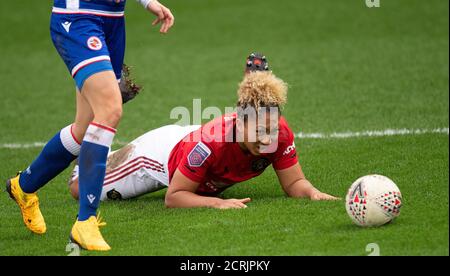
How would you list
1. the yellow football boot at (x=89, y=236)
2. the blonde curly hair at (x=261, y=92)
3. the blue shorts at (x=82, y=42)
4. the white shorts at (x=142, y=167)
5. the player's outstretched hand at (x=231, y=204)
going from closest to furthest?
the yellow football boot at (x=89, y=236) < the blue shorts at (x=82, y=42) < the blonde curly hair at (x=261, y=92) < the player's outstretched hand at (x=231, y=204) < the white shorts at (x=142, y=167)

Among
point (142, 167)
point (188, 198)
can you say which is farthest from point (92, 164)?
Result: point (142, 167)

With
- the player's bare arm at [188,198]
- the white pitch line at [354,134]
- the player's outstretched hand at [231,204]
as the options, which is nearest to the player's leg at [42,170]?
the player's bare arm at [188,198]

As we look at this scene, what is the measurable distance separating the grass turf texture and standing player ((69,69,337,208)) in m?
0.18

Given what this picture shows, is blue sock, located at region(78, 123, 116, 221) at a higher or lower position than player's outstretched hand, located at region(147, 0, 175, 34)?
lower

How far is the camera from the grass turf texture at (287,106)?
5.96 m

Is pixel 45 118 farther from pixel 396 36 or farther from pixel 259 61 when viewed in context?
pixel 396 36

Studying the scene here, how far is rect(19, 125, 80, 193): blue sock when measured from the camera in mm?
6449

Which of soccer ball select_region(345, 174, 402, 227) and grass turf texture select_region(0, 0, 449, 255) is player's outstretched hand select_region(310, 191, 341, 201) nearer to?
grass turf texture select_region(0, 0, 449, 255)

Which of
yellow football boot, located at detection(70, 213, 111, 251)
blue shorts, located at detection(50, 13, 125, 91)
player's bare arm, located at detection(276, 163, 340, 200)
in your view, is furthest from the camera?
player's bare arm, located at detection(276, 163, 340, 200)

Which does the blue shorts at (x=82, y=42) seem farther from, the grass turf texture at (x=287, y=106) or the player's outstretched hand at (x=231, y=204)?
the player's outstretched hand at (x=231, y=204)

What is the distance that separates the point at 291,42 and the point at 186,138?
9.29 meters

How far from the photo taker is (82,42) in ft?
A: 19.7

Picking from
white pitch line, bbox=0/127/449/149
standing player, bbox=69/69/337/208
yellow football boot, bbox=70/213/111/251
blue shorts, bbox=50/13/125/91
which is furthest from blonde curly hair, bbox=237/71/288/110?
white pitch line, bbox=0/127/449/149
